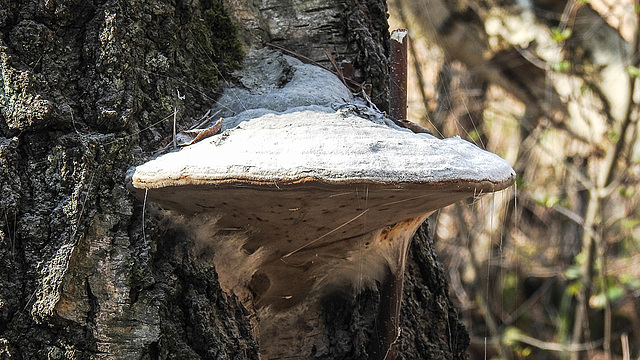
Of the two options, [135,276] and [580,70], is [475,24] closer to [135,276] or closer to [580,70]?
[580,70]

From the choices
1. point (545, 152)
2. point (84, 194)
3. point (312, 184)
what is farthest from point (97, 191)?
point (545, 152)

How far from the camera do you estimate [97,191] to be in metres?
1.21

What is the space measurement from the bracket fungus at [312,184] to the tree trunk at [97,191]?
10 cm

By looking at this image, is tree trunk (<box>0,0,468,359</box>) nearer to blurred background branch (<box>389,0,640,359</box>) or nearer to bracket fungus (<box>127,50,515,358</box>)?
bracket fungus (<box>127,50,515,358</box>)

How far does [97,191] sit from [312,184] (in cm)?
53

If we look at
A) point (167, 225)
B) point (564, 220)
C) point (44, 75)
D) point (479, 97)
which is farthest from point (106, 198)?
point (564, 220)

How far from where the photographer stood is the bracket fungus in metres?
0.93

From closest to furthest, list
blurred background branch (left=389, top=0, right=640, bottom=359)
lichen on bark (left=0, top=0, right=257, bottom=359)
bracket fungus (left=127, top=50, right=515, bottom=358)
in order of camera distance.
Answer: bracket fungus (left=127, top=50, right=515, bottom=358) → lichen on bark (left=0, top=0, right=257, bottom=359) → blurred background branch (left=389, top=0, right=640, bottom=359)

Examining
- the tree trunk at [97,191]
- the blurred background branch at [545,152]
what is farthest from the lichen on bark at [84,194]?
the blurred background branch at [545,152]

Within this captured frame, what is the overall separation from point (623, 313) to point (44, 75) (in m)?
6.03

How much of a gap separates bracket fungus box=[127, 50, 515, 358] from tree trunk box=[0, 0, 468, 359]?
98 millimetres

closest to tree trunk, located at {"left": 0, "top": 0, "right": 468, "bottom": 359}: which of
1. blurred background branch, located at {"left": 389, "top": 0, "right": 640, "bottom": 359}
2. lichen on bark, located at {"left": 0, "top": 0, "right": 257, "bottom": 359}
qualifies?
lichen on bark, located at {"left": 0, "top": 0, "right": 257, "bottom": 359}

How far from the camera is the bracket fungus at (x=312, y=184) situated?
0.93 metres

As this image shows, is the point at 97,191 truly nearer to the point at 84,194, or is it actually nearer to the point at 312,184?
the point at 84,194
